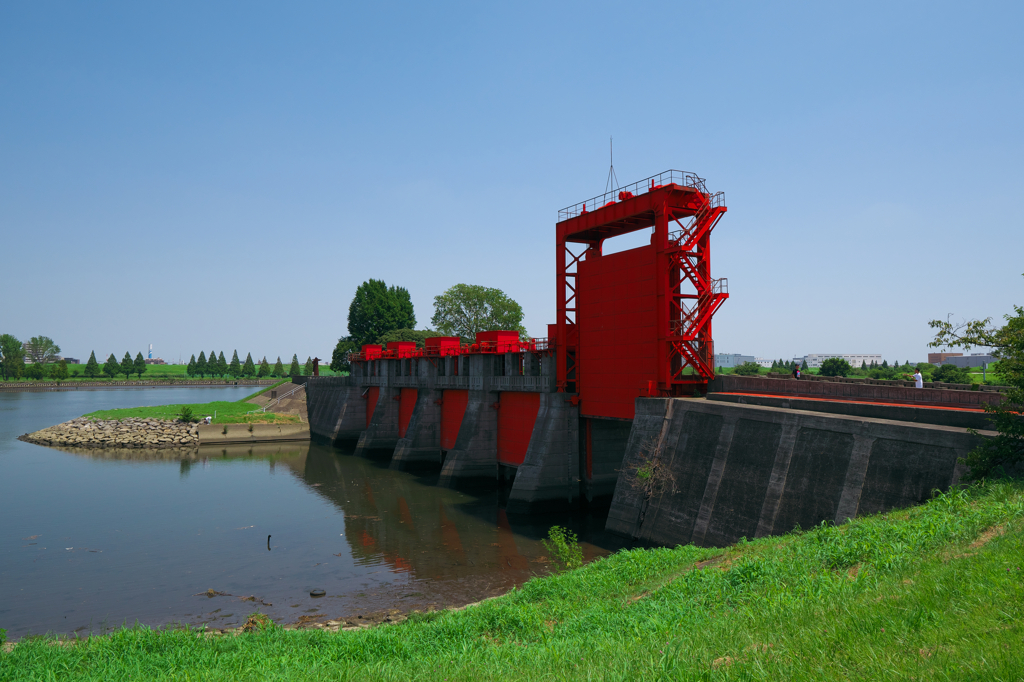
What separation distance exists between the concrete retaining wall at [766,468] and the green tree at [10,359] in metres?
218

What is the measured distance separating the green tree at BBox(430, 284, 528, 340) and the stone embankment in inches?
1544

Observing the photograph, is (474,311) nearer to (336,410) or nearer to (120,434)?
(336,410)

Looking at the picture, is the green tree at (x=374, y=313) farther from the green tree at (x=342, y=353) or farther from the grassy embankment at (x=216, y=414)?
the grassy embankment at (x=216, y=414)

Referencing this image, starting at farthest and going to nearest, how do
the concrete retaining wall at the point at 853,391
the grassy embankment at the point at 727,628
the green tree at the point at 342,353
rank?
the green tree at the point at 342,353 → the concrete retaining wall at the point at 853,391 → the grassy embankment at the point at 727,628

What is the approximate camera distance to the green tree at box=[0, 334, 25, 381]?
17738 cm

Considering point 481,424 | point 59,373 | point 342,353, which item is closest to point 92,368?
point 59,373

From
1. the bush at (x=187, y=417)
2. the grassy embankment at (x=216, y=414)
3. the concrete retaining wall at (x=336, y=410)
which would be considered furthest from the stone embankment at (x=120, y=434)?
the concrete retaining wall at (x=336, y=410)

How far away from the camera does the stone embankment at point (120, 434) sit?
5872 centimetres

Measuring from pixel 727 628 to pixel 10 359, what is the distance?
9126 inches

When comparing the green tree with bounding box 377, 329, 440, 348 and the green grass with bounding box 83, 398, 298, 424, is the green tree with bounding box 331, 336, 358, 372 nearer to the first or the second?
the green tree with bounding box 377, 329, 440, 348

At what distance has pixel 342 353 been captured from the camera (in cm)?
9469

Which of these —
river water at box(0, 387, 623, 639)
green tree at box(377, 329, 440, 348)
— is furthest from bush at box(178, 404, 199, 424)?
green tree at box(377, 329, 440, 348)

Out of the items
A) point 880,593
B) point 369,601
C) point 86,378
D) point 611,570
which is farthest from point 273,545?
point 86,378

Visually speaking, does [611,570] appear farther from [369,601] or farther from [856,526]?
[369,601]
